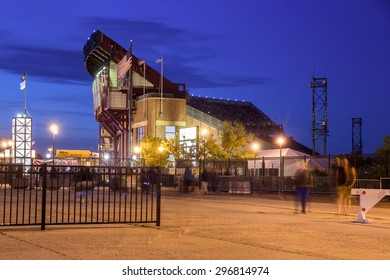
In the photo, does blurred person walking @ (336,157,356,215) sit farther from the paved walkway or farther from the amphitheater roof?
the amphitheater roof

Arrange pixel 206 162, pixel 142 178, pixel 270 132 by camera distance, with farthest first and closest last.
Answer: pixel 270 132, pixel 206 162, pixel 142 178

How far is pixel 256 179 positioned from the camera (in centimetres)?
4250

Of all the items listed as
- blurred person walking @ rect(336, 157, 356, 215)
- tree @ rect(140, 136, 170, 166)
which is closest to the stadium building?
tree @ rect(140, 136, 170, 166)

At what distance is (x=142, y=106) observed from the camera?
92.7m

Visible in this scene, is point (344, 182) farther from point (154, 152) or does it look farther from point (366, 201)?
point (154, 152)

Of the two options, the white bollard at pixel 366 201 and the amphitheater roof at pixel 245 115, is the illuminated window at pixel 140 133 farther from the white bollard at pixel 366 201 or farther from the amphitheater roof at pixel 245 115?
the white bollard at pixel 366 201

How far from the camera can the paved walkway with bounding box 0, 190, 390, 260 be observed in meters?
11.0

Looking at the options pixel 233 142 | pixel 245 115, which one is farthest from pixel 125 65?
pixel 245 115

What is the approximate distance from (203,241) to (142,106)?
264 ft

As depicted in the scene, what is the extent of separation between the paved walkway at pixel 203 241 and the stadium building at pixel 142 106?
55.7m

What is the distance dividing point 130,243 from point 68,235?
6.21 feet

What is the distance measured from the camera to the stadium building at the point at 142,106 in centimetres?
8975
